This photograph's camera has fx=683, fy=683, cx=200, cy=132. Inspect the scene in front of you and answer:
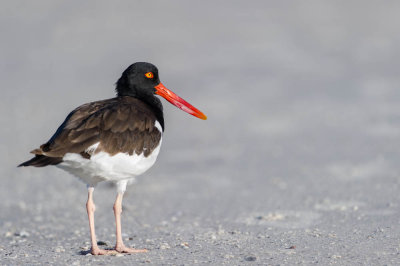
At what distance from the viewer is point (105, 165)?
5.98 m

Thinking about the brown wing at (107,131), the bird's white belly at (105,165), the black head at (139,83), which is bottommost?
the bird's white belly at (105,165)

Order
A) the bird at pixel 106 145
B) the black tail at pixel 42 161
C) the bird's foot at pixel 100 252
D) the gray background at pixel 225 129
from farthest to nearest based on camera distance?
the gray background at pixel 225 129 → the bird's foot at pixel 100 252 → the bird at pixel 106 145 → the black tail at pixel 42 161

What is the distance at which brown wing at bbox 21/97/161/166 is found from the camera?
19.2 feet

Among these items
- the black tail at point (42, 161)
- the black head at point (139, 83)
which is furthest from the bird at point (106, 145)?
the black head at point (139, 83)

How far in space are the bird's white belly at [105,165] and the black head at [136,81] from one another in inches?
39.1

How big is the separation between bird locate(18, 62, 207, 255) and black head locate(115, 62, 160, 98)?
25cm

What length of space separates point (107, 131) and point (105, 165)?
335 mm

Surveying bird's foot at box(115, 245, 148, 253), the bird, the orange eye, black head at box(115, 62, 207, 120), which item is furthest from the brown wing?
bird's foot at box(115, 245, 148, 253)

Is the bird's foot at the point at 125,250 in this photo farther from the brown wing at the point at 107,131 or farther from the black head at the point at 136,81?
the black head at the point at 136,81

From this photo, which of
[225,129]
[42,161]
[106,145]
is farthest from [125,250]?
[225,129]

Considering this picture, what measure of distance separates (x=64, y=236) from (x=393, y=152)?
677 centimetres

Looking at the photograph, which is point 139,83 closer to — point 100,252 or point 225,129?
point 100,252

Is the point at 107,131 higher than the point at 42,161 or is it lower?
higher

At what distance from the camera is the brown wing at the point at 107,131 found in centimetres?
584
